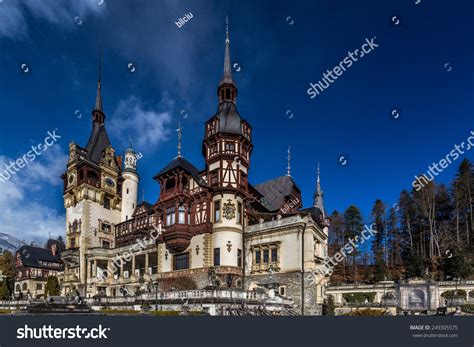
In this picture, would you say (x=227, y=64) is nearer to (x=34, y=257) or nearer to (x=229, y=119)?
(x=229, y=119)

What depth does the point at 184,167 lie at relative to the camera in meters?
40.8

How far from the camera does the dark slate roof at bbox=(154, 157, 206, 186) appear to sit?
133 feet

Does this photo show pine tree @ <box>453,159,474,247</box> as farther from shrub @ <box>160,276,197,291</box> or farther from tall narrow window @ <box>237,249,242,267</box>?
shrub @ <box>160,276,197,291</box>

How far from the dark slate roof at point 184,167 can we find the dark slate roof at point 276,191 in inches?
390

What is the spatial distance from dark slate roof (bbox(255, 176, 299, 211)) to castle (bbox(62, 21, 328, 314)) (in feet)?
0.42

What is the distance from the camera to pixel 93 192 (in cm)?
5581

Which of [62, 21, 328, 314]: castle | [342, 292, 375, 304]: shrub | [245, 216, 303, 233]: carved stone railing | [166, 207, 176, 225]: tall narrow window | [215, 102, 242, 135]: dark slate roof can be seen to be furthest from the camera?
[342, 292, 375, 304]: shrub

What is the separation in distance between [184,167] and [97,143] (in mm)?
26535

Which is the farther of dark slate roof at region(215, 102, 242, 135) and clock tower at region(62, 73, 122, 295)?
clock tower at region(62, 73, 122, 295)

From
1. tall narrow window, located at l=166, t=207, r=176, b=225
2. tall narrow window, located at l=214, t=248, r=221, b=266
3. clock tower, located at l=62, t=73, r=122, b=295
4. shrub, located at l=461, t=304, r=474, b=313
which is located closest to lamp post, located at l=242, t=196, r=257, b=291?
tall narrow window, located at l=214, t=248, r=221, b=266

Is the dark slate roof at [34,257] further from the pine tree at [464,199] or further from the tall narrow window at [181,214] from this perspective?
the pine tree at [464,199]

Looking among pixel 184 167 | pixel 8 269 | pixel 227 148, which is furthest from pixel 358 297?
pixel 8 269

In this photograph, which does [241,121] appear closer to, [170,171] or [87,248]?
[170,171]

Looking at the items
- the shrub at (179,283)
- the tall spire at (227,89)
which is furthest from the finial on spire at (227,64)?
the shrub at (179,283)
